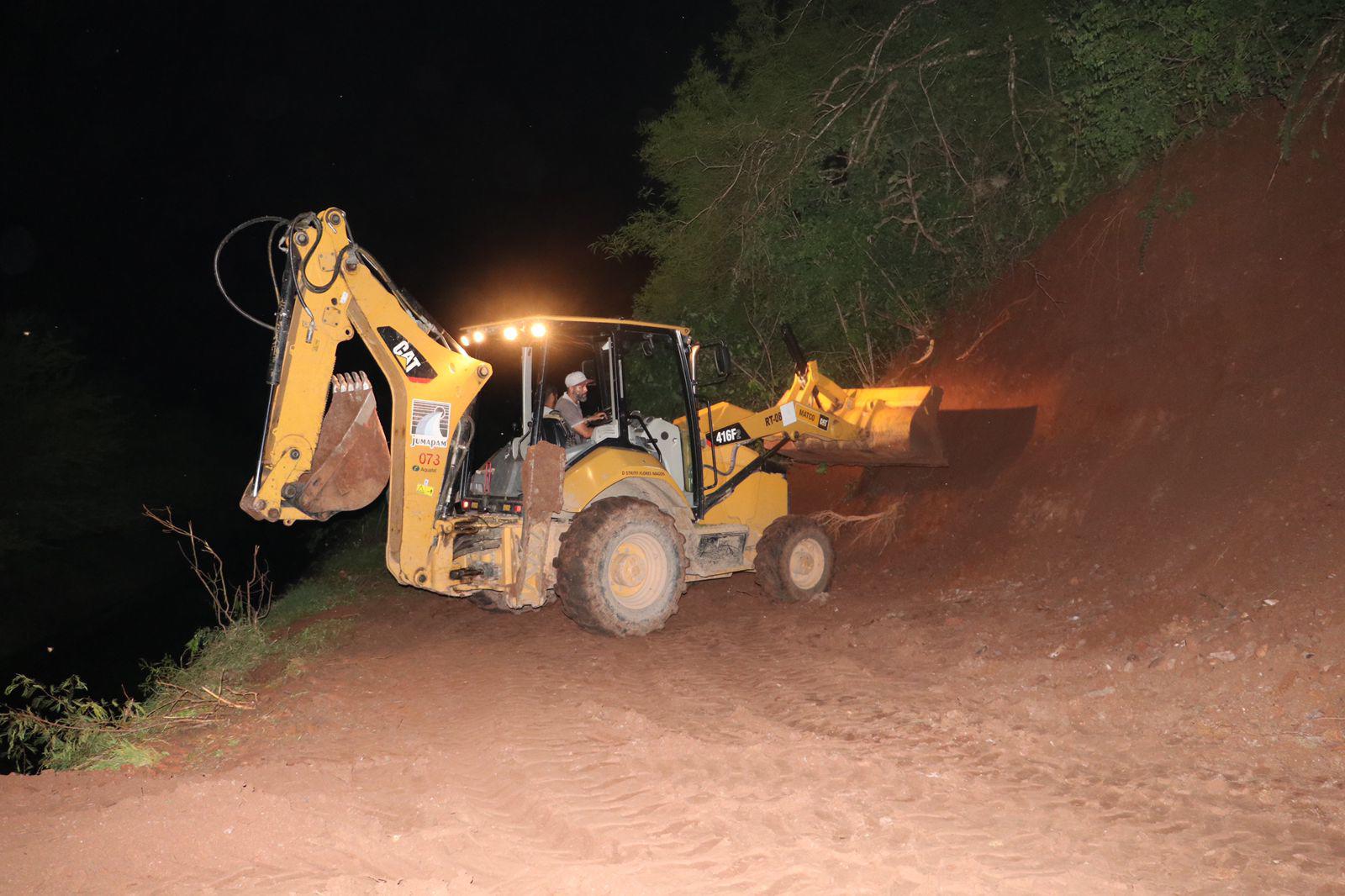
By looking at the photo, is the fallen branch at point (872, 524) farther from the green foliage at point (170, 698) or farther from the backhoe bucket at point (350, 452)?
the green foliage at point (170, 698)

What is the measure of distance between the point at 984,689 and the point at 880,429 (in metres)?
4.15

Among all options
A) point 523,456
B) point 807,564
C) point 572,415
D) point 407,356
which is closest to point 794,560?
point 807,564

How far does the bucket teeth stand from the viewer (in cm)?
771

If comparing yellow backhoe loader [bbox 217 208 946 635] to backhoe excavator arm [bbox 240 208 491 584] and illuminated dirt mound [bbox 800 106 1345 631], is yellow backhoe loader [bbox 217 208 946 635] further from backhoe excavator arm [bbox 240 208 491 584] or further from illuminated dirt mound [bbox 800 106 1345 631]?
illuminated dirt mound [bbox 800 106 1345 631]

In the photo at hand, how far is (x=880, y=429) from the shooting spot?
1011cm

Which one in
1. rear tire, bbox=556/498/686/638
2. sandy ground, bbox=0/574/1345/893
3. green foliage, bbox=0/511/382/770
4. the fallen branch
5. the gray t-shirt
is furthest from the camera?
the fallen branch

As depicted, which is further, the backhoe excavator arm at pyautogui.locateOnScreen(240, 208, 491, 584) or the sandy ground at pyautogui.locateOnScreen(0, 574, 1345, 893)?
the backhoe excavator arm at pyautogui.locateOnScreen(240, 208, 491, 584)

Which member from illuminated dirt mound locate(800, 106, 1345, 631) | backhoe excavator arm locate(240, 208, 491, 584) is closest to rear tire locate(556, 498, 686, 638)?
backhoe excavator arm locate(240, 208, 491, 584)

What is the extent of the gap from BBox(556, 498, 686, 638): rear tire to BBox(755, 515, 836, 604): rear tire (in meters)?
1.41

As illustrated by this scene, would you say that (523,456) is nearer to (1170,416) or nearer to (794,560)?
(794,560)

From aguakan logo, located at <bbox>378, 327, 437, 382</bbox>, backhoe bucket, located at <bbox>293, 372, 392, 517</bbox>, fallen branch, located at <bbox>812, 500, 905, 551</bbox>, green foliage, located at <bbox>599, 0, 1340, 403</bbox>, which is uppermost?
green foliage, located at <bbox>599, 0, 1340, 403</bbox>

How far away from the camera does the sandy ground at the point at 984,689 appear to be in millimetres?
3980

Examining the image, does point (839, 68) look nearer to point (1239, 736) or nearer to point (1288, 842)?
point (1239, 736)

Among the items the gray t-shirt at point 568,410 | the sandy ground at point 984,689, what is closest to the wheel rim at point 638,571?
the sandy ground at point 984,689
